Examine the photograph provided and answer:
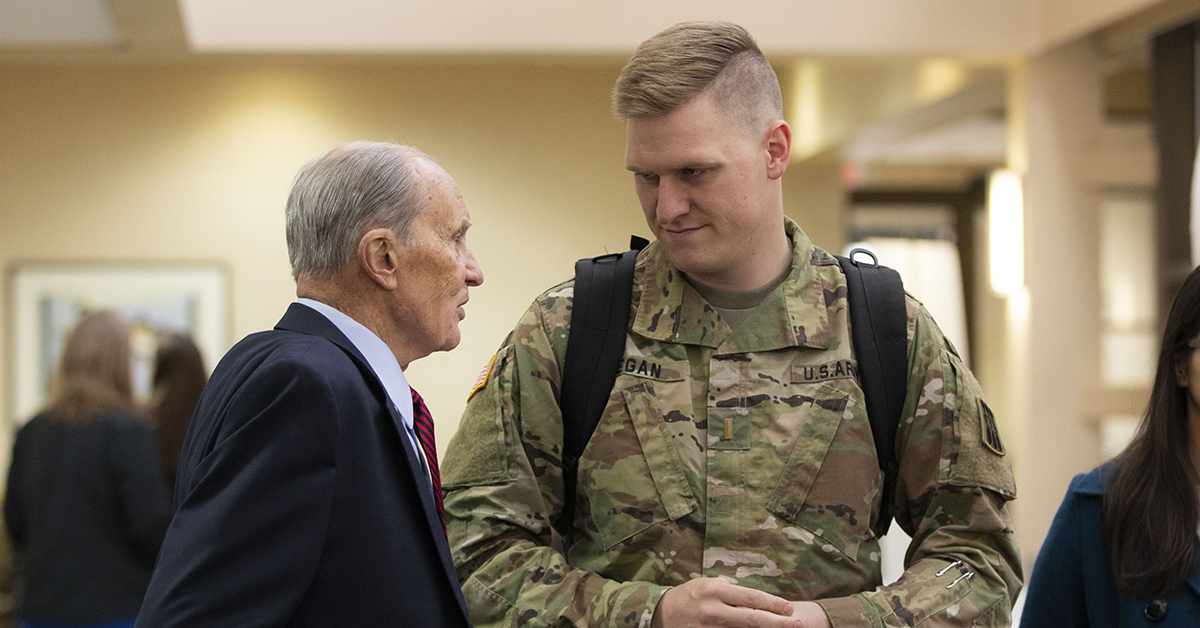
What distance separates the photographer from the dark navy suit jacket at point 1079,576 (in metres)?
2.00

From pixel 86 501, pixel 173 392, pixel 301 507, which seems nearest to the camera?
pixel 301 507

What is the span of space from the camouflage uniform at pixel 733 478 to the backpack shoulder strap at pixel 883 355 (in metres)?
0.02

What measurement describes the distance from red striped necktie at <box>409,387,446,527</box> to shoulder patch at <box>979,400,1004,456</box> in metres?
0.90

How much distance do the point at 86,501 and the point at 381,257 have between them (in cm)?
323

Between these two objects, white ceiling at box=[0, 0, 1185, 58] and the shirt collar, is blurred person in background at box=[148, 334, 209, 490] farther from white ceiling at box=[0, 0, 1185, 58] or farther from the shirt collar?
the shirt collar

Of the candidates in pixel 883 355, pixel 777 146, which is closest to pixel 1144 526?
pixel 883 355

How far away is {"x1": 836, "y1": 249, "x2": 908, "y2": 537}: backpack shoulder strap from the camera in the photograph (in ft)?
6.26

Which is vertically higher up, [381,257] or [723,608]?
[381,257]

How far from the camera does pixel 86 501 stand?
430 centimetres

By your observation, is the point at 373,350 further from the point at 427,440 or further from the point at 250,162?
the point at 250,162

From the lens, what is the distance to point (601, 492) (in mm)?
1905

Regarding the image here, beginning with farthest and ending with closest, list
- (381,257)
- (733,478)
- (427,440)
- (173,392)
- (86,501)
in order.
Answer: (173,392) → (86,501) → (733,478) → (427,440) → (381,257)

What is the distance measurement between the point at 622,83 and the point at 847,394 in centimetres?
64

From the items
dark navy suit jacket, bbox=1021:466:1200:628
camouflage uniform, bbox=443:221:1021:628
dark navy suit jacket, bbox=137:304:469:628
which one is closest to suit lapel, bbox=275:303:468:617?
dark navy suit jacket, bbox=137:304:469:628
